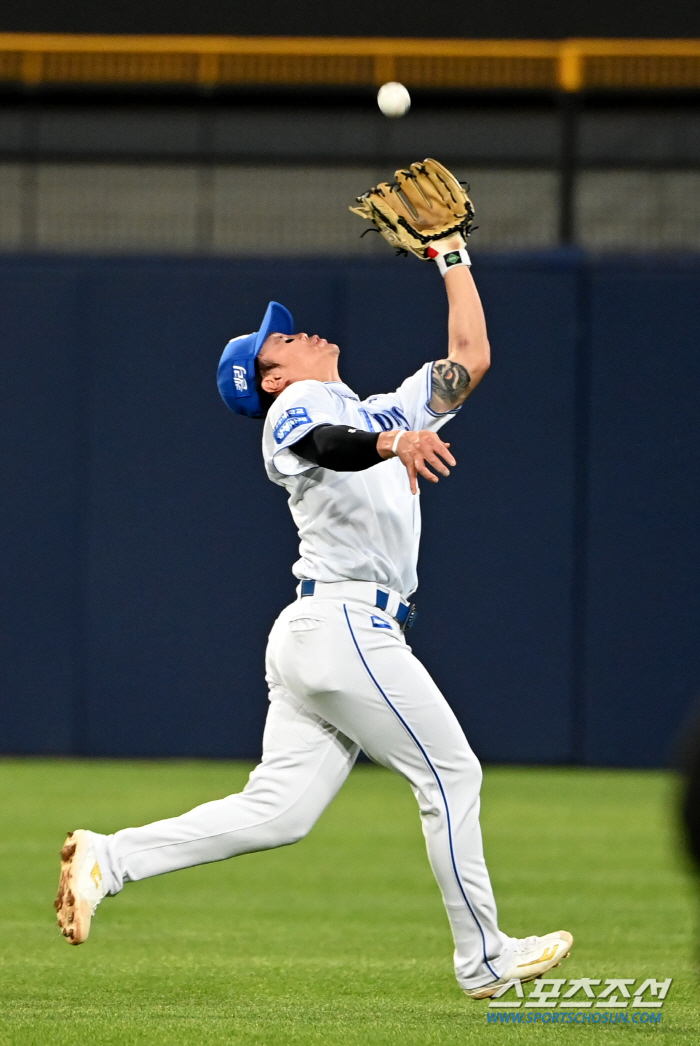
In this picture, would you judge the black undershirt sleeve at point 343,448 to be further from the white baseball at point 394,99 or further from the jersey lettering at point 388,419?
the white baseball at point 394,99

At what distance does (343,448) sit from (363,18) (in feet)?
31.3

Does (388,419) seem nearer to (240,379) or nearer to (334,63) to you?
(240,379)

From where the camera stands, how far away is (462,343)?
462cm

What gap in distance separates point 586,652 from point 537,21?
559 cm

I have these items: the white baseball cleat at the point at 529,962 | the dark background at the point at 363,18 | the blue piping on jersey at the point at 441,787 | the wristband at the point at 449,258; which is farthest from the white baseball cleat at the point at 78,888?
the dark background at the point at 363,18

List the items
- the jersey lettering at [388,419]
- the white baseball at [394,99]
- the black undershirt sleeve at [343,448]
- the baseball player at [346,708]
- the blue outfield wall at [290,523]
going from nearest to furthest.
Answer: the black undershirt sleeve at [343,448] < the baseball player at [346,708] < the jersey lettering at [388,419] < the white baseball at [394,99] < the blue outfield wall at [290,523]

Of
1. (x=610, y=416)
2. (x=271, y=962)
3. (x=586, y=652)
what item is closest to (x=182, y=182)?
(x=610, y=416)

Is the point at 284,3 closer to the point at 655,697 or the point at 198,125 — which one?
the point at 198,125

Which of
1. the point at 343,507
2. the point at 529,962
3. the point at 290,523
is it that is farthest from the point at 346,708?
the point at 290,523

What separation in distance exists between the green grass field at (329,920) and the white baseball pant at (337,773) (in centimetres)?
34

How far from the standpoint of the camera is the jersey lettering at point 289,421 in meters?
4.30

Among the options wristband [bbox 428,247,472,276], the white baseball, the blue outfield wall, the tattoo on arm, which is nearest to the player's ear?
the tattoo on arm

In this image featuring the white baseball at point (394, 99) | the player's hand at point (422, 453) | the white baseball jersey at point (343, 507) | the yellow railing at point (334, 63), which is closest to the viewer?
the player's hand at point (422, 453)

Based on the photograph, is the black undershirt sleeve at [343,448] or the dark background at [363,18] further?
the dark background at [363,18]
